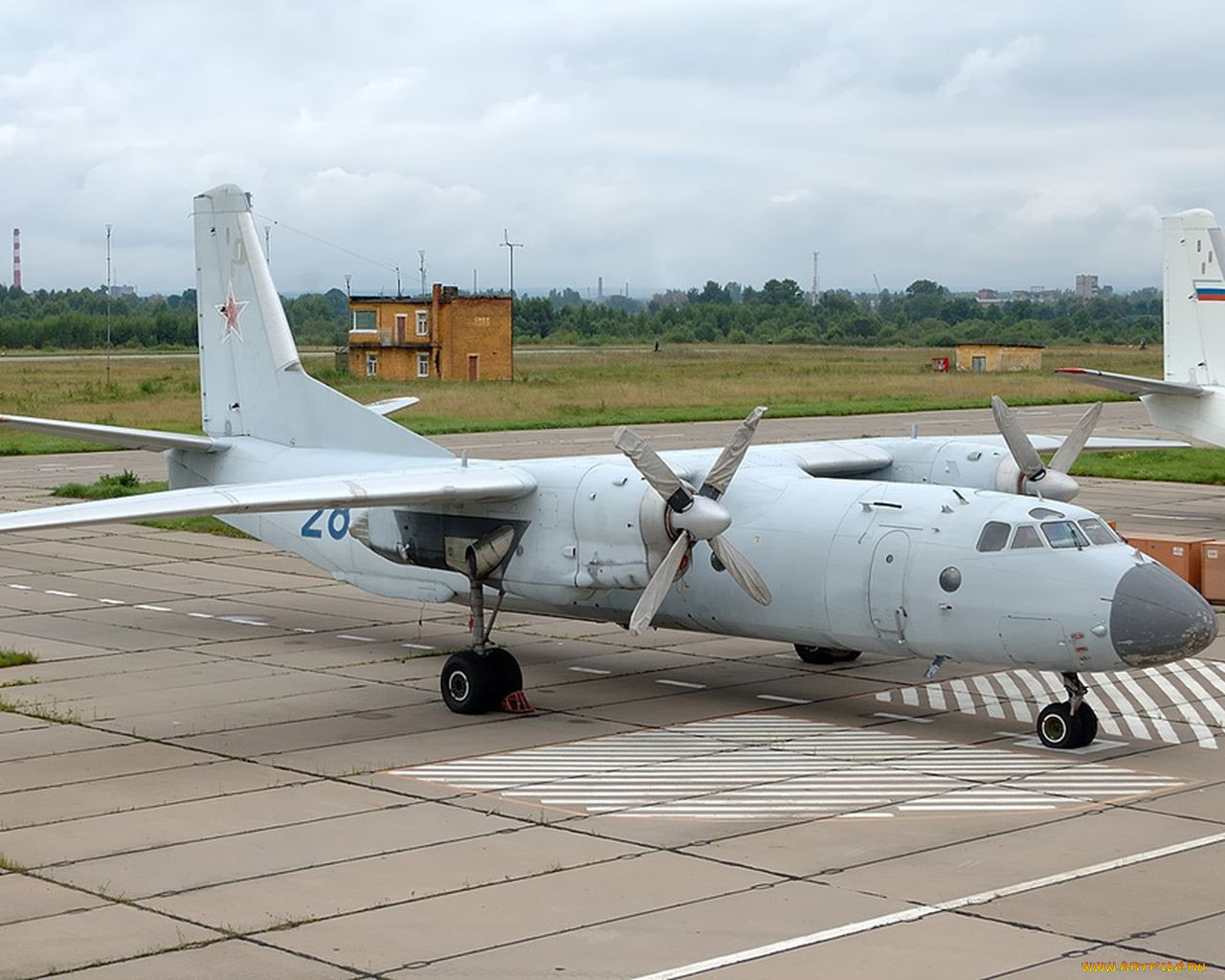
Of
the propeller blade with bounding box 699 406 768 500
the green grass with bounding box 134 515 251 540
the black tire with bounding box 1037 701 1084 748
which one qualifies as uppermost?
the propeller blade with bounding box 699 406 768 500

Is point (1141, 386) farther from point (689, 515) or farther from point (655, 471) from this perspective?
point (655, 471)

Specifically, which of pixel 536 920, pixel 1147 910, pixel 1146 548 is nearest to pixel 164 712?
pixel 536 920

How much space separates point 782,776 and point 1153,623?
182 inches

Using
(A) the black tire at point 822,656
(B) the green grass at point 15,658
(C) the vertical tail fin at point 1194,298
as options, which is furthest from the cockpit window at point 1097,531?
(C) the vertical tail fin at point 1194,298

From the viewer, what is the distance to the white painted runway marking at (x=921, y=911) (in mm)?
12750

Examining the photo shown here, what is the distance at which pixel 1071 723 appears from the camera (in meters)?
20.1

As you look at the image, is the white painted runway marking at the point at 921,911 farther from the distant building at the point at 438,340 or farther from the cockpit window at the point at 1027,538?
the distant building at the point at 438,340

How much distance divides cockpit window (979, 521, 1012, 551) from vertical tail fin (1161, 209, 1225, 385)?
79.3 feet

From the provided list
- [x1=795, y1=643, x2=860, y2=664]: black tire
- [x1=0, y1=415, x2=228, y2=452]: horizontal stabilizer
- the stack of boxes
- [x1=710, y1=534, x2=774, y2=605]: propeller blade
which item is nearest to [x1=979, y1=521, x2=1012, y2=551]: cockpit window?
[x1=710, y1=534, x2=774, y2=605]: propeller blade

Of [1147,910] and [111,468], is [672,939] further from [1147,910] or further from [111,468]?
[111,468]

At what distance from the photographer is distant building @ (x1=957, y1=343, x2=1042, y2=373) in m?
126

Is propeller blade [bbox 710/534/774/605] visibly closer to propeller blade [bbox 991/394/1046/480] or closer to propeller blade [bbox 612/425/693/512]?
propeller blade [bbox 612/425/693/512]

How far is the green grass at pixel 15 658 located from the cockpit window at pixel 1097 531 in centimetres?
1571

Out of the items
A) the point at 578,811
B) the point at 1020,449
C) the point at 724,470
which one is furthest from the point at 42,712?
the point at 1020,449
